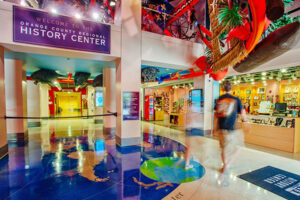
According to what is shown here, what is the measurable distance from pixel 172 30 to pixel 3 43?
675 cm

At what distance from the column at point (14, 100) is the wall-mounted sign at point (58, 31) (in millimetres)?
3065

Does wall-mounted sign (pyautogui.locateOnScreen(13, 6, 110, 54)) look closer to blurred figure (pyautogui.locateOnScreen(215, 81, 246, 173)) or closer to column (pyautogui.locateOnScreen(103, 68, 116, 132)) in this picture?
column (pyautogui.locateOnScreen(103, 68, 116, 132))

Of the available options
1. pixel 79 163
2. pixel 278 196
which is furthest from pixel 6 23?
pixel 278 196

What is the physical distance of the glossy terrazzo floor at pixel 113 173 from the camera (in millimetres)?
2303

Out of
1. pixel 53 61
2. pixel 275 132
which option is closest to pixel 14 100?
pixel 53 61

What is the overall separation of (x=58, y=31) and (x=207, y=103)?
19.4ft

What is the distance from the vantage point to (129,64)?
4.64 metres

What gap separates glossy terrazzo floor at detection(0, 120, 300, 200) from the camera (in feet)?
7.55

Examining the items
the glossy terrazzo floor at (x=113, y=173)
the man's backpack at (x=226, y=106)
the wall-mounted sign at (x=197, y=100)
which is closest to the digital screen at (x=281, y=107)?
the glossy terrazzo floor at (x=113, y=173)

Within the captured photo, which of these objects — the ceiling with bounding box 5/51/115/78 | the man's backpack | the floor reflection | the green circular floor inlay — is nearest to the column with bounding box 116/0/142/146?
the floor reflection

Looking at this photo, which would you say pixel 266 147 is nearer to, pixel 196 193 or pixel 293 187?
pixel 293 187

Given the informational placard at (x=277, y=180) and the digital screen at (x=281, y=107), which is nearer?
the informational placard at (x=277, y=180)

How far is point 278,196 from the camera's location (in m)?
2.22

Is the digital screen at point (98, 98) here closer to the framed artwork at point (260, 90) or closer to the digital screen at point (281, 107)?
the digital screen at point (281, 107)
